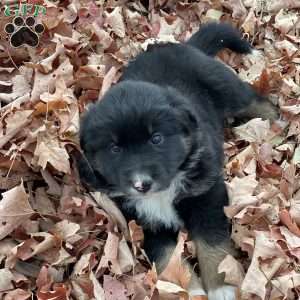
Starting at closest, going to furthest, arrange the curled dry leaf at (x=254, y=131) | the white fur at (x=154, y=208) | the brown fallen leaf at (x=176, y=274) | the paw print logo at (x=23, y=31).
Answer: the brown fallen leaf at (x=176, y=274), the white fur at (x=154, y=208), the curled dry leaf at (x=254, y=131), the paw print logo at (x=23, y=31)

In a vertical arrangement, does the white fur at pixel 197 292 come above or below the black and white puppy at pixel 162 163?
below

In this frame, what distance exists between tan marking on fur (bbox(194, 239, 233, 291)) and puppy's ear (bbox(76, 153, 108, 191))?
2.44 ft

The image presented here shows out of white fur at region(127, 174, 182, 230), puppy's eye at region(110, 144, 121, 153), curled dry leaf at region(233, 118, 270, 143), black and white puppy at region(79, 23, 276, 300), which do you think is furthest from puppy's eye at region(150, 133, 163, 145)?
curled dry leaf at region(233, 118, 270, 143)

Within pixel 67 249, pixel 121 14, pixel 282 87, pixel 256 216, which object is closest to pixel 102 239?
pixel 67 249

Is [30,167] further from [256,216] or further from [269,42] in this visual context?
[269,42]

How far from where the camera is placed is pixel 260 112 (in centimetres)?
523

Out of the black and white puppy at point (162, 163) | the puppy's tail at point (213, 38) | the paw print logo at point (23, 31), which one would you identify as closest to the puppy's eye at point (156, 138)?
the black and white puppy at point (162, 163)

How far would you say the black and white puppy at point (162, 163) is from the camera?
3.67 meters

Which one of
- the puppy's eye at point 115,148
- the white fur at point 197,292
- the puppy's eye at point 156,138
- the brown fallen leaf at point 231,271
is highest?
the puppy's eye at point 156,138

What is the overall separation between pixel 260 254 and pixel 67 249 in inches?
46.0

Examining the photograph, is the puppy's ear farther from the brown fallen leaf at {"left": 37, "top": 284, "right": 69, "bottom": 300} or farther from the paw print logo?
the paw print logo

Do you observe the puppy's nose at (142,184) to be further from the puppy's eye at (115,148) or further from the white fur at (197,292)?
the white fur at (197,292)

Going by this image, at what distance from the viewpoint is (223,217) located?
405 centimetres

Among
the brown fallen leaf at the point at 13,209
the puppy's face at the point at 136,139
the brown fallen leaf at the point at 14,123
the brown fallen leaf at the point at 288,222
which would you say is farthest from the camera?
the brown fallen leaf at the point at 14,123
